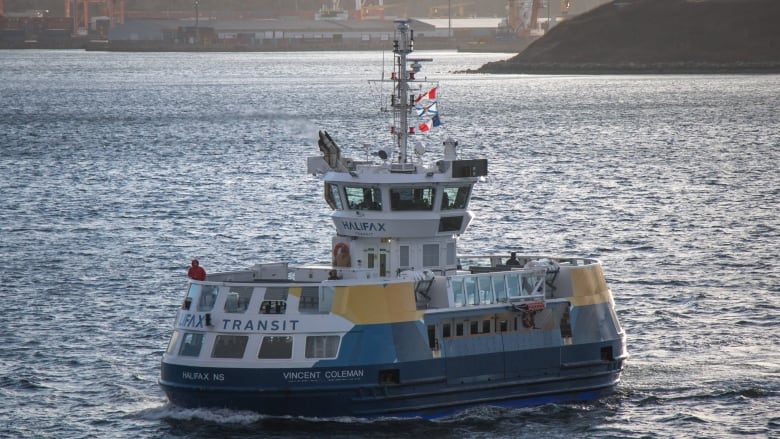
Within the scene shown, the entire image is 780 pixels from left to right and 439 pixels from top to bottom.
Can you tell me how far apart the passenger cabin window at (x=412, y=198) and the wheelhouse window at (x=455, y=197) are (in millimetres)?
352

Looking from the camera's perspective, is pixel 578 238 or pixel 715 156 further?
pixel 715 156

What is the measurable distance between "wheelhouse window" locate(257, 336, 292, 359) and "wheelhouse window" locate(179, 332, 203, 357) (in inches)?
62.8

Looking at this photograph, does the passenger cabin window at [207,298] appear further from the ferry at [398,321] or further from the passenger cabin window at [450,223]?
the passenger cabin window at [450,223]

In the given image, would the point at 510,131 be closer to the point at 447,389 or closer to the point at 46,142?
the point at 46,142

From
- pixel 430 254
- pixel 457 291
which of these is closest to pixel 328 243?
pixel 430 254

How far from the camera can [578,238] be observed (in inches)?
2657

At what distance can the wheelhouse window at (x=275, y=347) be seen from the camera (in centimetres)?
3447

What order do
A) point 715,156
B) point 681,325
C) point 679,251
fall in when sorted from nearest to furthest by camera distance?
point 681,325 < point 679,251 < point 715,156

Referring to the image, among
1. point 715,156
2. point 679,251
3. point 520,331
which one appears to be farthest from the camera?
point 715,156

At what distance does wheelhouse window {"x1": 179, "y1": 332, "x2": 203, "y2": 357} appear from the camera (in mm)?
35062

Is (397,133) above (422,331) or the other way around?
above

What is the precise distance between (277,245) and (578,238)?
45.2 ft

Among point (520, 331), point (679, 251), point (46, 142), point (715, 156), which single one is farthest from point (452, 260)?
point (46, 142)

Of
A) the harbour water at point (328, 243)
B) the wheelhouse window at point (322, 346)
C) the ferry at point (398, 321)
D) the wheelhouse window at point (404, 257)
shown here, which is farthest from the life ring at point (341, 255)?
the harbour water at point (328, 243)
